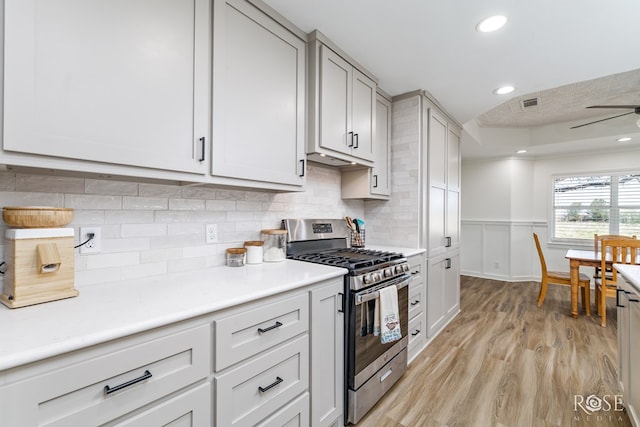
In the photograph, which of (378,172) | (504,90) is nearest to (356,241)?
(378,172)

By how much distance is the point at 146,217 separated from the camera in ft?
4.93

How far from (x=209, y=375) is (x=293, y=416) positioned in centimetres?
Answer: 57

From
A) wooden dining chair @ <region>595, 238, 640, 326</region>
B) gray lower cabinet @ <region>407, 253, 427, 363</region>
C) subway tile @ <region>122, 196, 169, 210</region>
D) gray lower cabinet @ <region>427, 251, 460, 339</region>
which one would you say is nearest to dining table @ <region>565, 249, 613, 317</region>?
wooden dining chair @ <region>595, 238, 640, 326</region>

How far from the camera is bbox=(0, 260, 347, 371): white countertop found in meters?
0.75

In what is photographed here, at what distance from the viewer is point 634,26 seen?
180cm

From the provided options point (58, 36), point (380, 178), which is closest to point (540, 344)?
point (380, 178)

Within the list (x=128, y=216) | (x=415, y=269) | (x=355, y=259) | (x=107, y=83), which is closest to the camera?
(x=107, y=83)

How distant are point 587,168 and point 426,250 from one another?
14.4 ft

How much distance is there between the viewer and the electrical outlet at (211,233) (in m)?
1.75

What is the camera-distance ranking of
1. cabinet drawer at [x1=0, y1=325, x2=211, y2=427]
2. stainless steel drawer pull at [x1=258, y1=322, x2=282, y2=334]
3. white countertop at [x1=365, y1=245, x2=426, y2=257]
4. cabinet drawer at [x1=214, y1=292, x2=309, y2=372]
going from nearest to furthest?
cabinet drawer at [x1=0, y1=325, x2=211, y2=427]
cabinet drawer at [x1=214, y1=292, x2=309, y2=372]
stainless steel drawer pull at [x1=258, y1=322, x2=282, y2=334]
white countertop at [x1=365, y1=245, x2=426, y2=257]

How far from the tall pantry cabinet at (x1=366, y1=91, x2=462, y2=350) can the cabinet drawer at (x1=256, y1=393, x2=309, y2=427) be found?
1.68 m

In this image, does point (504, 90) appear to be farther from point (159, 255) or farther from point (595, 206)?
point (595, 206)

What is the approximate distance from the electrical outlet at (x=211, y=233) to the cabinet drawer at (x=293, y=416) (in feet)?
3.20

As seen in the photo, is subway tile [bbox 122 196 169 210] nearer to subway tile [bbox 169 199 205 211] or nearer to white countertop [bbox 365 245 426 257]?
subway tile [bbox 169 199 205 211]
